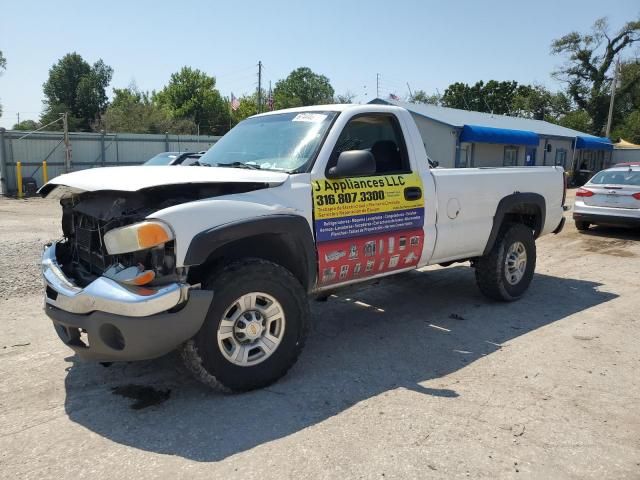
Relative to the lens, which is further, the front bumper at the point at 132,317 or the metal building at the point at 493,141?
the metal building at the point at 493,141

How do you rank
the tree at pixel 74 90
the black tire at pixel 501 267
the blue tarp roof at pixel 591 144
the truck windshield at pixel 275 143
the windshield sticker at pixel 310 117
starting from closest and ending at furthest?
the truck windshield at pixel 275 143 → the windshield sticker at pixel 310 117 → the black tire at pixel 501 267 → the blue tarp roof at pixel 591 144 → the tree at pixel 74 90

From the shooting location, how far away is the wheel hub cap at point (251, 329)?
3.51 metres

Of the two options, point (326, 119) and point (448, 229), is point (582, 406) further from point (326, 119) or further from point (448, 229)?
point (326, 119)

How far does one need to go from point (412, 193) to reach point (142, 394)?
276cm

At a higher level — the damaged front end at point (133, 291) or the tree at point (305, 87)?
the tree at point (305, 87)

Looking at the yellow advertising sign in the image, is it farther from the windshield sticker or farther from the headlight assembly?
the headlight assembly

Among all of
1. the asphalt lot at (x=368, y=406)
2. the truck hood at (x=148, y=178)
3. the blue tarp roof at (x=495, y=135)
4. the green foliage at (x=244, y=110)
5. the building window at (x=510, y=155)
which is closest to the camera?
the asphalt lot at (x=368, y=406)

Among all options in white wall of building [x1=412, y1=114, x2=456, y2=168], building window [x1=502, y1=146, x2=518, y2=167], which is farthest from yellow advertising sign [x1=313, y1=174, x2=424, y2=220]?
building window [x1=502, y1=146, x2=518, y2=167]

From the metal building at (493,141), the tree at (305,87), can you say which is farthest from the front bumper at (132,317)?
the tree at (305,87)

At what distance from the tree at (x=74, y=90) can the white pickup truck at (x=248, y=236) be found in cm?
6931

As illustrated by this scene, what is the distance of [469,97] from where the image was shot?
75.2m

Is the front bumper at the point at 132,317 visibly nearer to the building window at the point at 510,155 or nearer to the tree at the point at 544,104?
the building window at the point at 510,155

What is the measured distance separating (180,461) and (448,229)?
327 cm

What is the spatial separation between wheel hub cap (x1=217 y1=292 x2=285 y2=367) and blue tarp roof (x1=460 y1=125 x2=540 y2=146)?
22066 mm
